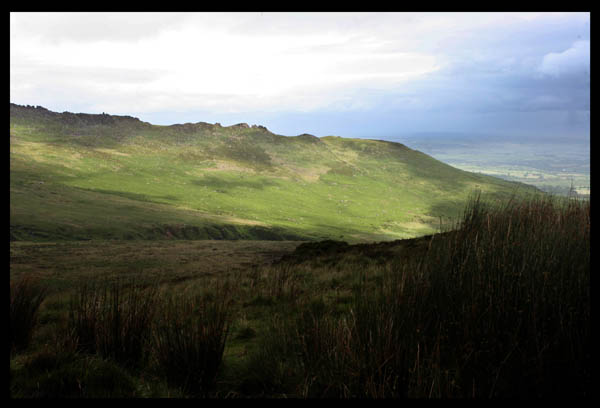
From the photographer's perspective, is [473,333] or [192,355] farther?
[192,355]

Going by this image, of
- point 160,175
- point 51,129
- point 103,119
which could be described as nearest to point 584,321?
point 160,175

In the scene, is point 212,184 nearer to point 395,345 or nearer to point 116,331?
point 116,331

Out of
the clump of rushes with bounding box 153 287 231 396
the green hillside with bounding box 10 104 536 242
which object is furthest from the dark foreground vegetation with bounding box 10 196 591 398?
the green hillside with bounding box 10 104 536 242

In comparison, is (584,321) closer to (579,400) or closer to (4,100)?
(579,400)

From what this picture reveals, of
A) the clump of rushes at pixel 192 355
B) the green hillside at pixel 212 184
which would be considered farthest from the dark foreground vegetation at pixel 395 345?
the green hillside at pixel 212 184

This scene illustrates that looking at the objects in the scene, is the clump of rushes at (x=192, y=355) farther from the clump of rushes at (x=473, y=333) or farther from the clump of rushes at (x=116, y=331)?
the clump of rushes at (x=473, y=333)

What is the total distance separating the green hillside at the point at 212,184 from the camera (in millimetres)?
60975

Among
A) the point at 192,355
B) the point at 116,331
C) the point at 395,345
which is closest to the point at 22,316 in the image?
the point at 116,331

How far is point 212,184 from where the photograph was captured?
11194cm

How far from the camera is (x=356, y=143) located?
18950 centimetres

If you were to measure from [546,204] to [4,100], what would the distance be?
26.2ft

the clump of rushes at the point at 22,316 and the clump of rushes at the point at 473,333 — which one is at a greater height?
the clump of rushes at the point at 473,333

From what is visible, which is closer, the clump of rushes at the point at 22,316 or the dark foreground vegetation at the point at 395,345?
the dark foreground vegetation at the point at 395,345

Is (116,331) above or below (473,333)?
below
